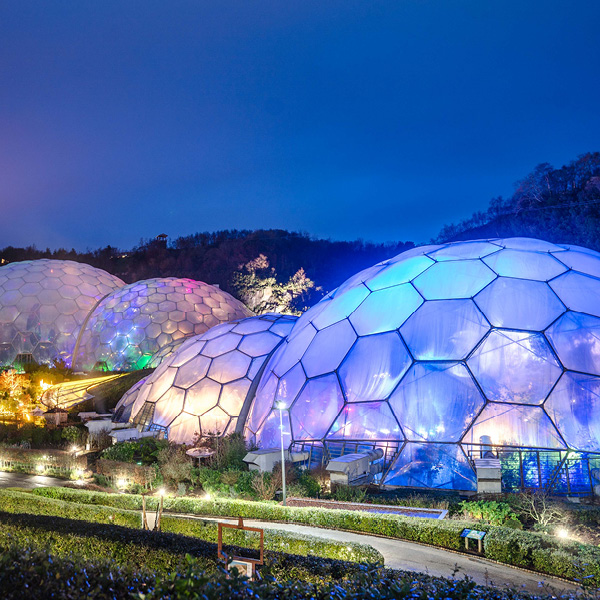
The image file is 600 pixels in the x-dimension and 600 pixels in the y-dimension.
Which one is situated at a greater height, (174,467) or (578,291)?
(578,291)

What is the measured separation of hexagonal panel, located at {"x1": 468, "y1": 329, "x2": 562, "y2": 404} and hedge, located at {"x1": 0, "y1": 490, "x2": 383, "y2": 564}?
5.24m

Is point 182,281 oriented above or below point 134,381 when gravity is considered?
above

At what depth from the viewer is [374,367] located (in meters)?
12.2

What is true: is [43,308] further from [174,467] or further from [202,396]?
[174,467]

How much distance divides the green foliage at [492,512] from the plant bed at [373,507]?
0.42 m

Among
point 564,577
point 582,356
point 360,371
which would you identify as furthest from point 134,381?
point 564,577

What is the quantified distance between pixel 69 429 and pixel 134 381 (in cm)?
595

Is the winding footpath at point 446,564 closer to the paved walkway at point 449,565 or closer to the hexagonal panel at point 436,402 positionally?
the paved walkway at point 449,565

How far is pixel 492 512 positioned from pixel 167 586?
701cm

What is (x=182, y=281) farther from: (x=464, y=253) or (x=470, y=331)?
(x=470, y=331)

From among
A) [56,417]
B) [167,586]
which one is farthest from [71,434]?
[167,586]

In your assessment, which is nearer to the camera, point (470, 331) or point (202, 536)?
point (202, 536)

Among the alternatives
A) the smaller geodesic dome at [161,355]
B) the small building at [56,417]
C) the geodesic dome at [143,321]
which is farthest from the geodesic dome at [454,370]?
the geodesic dome at [143,321]

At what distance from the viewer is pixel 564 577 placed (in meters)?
6.75
